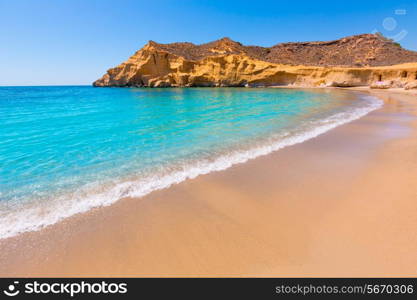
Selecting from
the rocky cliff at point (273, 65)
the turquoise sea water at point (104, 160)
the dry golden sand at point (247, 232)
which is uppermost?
the rocky cliff at point (273, 65)

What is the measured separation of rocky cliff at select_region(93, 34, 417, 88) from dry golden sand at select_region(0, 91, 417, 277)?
149ft

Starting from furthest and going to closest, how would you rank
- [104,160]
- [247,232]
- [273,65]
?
[273,65] → [104,160] → [247,232]

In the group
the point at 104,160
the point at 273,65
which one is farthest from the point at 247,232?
the point at 273,65

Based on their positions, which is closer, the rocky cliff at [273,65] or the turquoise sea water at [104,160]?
the turquoise sea water at [104,160]

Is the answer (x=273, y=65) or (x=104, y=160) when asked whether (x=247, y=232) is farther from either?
(x=273, y=65)

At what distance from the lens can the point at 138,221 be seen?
300 centimetres

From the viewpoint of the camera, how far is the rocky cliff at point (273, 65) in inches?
1817

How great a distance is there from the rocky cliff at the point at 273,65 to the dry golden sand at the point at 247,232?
45422mm

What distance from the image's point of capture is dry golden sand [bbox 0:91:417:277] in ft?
7.09

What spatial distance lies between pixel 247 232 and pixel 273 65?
5822 centimetres

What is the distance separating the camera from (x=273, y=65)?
5272cm

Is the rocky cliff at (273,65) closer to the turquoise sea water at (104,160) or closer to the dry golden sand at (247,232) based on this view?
the turquoise sea water at (104,160)

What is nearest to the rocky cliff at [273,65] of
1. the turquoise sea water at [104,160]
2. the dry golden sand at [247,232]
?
the turquoise sea water at [104,160]

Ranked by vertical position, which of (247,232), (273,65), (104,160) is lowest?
(247,232)
